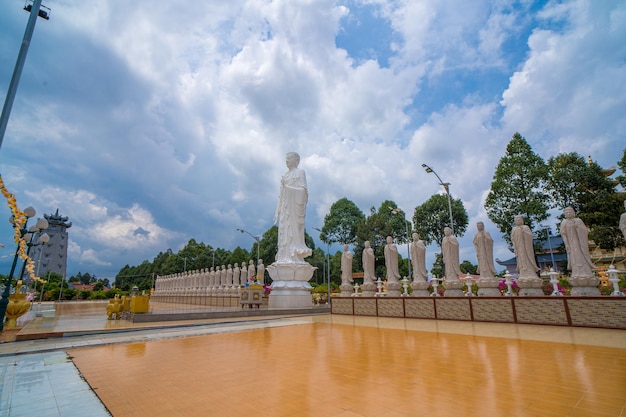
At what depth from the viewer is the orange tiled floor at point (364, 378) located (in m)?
3.20

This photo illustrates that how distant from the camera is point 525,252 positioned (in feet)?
35.3

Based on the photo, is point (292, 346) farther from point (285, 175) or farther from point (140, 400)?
point (285, 175)

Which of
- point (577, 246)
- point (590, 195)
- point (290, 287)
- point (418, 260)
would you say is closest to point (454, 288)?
point (418, 260)

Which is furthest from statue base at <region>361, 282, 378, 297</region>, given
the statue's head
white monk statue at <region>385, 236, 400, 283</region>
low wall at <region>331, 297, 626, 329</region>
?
Answer: the statue's head

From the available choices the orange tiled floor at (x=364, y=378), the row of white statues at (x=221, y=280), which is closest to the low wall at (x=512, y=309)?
the orange tiled floor at (x=364, y=378)

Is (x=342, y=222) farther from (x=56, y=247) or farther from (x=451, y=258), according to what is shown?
(x=56, y=247)

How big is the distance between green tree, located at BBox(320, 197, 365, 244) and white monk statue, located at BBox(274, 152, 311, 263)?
1097 inches

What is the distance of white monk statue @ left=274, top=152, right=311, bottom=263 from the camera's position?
19.3 m

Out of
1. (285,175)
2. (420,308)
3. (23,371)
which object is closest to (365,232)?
(285,175)

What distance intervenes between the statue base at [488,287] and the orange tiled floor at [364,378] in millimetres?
4198

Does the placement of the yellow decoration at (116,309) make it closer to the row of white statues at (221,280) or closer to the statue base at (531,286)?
the row of white statues at (221,280)

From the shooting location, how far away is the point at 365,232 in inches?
1596

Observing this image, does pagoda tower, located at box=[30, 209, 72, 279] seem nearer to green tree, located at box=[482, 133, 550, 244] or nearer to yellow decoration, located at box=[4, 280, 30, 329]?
yellow decoration, located at box=[4, 280, 30, 329]

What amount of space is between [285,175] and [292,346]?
49.1 feet
